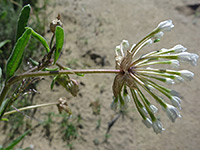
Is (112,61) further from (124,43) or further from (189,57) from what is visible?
(189,57)

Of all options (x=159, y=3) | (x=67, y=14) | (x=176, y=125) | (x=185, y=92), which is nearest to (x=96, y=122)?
(x=176, y=125)

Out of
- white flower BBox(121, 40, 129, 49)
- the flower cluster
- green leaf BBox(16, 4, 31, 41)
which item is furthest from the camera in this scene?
white flower BBox(121, 40, 129, 49)

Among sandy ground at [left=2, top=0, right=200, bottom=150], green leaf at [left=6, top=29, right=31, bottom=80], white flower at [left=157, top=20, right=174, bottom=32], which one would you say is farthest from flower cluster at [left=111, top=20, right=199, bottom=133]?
sandy ground at [left=2, top=0, right=200, bottom=150]

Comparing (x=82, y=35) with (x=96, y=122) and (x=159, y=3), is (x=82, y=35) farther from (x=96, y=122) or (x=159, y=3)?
(x=159, y=3)

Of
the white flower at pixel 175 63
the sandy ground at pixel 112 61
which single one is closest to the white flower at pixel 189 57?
the white flower at pixel 175 63

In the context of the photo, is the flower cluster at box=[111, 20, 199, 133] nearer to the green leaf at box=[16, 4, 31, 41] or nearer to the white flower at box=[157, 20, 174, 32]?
the white flower at box=[157, 20, 174, 32]
